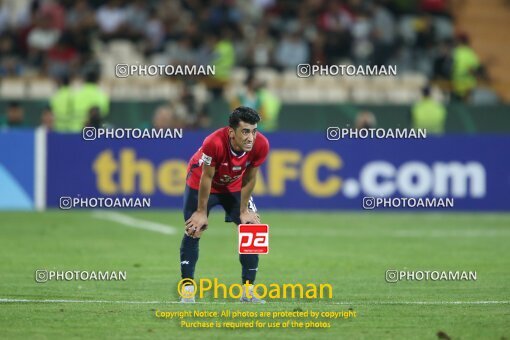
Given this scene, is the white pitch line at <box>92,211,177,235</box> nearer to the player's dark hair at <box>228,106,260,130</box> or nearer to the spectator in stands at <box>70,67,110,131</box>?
the spectator in stands at <box>70,67,110,131</box>

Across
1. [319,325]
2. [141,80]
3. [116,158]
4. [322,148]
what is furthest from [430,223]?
[319,325]

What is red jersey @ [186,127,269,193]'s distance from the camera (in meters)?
11.4

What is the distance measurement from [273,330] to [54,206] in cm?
1334

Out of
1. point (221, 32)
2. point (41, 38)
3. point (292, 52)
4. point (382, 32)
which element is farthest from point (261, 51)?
point (41, 38)

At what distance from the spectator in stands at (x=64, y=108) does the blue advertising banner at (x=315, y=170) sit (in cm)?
129

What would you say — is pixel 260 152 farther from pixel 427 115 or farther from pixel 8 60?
pixel 8 60

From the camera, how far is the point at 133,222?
70.5 ft

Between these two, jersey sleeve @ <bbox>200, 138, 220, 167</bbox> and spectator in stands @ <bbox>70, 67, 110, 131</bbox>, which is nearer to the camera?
jersey sleeve @ <bbox>200, 138, 220, 167</bbox>

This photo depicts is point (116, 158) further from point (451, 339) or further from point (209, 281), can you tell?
point (451, 339)

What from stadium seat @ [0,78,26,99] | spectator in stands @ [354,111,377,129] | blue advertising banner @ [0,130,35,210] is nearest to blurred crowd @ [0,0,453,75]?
stadium seat @ [0,78,26,99]

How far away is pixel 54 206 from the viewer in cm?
2292

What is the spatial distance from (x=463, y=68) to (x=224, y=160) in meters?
17.5

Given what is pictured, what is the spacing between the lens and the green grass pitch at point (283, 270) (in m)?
10.3

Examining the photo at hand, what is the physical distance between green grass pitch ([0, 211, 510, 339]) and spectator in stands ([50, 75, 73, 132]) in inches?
78.8
